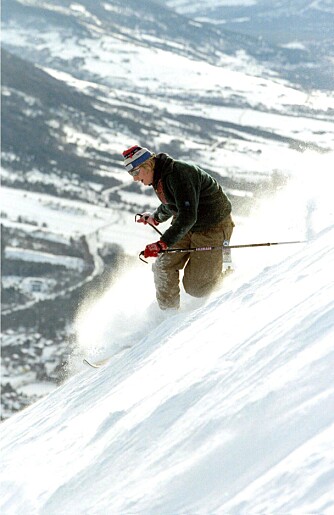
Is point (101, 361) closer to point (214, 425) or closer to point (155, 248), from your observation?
point (155, 248)

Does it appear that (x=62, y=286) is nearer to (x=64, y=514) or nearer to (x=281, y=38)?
(x=64, y=514)

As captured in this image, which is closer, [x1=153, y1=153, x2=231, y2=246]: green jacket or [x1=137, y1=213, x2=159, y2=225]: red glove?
[x1=153, y1=153, x2=231, y2=246]: green jacket

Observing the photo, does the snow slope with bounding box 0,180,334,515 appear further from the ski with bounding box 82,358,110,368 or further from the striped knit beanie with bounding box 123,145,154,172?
the striped knit beanie with bounding box 123,145,154,172

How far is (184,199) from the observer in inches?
254

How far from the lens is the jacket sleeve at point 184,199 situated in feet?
20.9

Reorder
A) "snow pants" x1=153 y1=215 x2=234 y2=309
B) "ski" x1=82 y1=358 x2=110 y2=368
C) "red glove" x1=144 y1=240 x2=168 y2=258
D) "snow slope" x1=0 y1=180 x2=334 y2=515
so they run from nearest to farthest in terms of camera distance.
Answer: "snow slope" x1=0 y1=180 x2=334 y2=515 < "red glove" x1=144 y1=240 x2=168 y2=258 < "snow pants" x1=153 y1=215 x2=234 y2=309 < "ski" x1=82 y1=358 x2=110 y2=368

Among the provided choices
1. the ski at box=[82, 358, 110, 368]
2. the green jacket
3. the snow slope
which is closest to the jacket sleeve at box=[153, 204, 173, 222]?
the green jacket

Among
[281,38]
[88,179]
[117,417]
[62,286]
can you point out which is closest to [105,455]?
[117,417]

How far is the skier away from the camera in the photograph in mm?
6395

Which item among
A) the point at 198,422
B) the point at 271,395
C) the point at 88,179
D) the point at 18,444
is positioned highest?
the point at 271,395

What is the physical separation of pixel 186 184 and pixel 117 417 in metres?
2.43

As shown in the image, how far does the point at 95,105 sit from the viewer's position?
14562 centimetres

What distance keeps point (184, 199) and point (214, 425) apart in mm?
3086

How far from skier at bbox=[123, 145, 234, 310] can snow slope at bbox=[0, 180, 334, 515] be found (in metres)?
0.90
